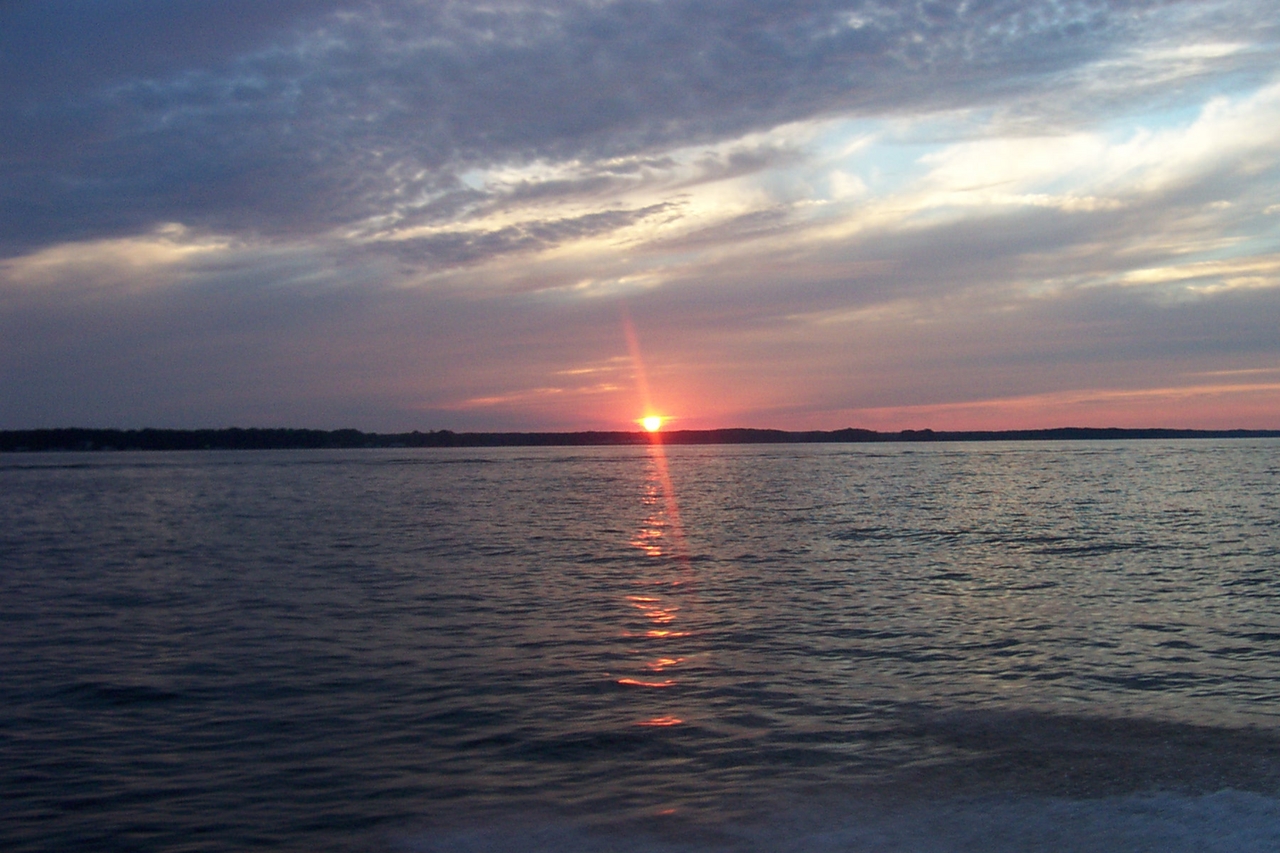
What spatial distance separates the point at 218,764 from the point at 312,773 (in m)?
1.16

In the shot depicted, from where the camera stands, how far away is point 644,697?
13039mm

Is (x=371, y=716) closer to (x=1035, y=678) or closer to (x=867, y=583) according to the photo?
(x=1035, y=678)

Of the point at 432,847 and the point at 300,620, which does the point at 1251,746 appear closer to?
the point at 432,847

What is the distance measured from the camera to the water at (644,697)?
8.86 meters

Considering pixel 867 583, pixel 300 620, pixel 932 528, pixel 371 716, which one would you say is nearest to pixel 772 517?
pixel 932 528

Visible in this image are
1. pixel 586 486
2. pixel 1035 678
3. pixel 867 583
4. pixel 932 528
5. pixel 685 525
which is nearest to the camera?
pixel 1035 678

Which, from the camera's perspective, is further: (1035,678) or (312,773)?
(1035,678)

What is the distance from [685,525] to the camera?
127 ft

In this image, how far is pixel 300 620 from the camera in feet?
61.1

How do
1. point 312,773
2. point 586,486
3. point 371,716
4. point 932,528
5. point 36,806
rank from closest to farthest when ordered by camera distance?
point 36,806 < point 312,773 < point 371,716 < point 932,528 < point 586,486

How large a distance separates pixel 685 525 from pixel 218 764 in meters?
28.9

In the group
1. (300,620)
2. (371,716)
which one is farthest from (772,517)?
(371,716)

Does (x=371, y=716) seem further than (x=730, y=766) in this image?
Yes

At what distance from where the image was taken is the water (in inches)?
349
